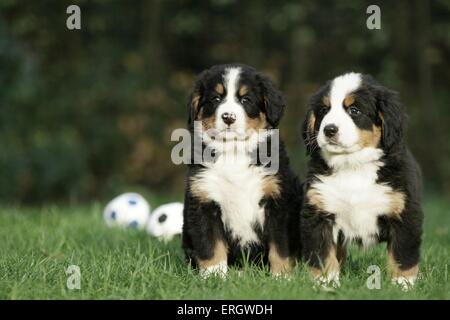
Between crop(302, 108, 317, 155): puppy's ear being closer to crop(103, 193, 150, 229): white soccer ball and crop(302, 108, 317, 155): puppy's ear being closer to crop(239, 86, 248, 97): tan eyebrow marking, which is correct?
crop(239, 86, 248, 97): tan eyebrow marking

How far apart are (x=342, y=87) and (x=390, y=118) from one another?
34cm

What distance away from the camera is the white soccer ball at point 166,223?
5.79m

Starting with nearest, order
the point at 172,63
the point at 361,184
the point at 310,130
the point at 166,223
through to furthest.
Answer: the point at 361,184 → the point at 310,130 → the point at 166,223 → the point at 172,63

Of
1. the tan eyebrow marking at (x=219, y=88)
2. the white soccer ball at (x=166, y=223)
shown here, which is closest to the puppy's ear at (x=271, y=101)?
the tan eyebrow marking at (x=219, y=88)

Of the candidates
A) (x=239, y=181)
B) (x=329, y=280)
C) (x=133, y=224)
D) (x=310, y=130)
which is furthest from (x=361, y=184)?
(x=133, y=224)

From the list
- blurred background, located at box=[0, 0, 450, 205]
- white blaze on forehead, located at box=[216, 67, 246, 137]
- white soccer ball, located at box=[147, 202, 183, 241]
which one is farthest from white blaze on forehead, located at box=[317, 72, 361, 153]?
blurred background, located at box=[0, 0, 450, 205]

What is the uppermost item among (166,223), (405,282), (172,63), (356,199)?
(172,63)

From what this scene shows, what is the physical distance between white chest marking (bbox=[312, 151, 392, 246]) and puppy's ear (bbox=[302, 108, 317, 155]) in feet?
0.86

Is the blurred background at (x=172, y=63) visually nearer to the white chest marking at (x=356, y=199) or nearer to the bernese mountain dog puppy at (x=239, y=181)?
the bernese mountain dog puppy at (x=239, y=181)

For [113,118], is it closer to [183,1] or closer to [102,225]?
[183,1]

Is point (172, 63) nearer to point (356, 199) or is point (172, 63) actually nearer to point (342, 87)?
point (342, 87)

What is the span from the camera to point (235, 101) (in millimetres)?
4578

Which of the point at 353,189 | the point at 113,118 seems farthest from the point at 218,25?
the point at 353,189
